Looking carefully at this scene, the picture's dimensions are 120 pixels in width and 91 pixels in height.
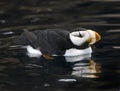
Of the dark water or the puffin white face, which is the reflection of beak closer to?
the puffin white face

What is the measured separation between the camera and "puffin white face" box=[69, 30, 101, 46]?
10703 millimetres

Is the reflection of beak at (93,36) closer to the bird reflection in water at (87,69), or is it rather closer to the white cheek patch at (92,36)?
the white cheek patch at (92,36)

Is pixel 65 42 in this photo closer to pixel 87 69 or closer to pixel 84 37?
pixel 84 37

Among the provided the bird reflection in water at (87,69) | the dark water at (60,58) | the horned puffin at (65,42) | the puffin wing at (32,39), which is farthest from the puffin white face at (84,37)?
the puffin wing at (32,39)

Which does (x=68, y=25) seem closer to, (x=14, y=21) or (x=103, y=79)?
(x=14, y=21)

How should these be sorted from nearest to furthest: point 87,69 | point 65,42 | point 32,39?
1. point 87,69
2. point 65,42
3. point 32,39

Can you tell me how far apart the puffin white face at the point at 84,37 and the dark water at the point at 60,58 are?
31 cm

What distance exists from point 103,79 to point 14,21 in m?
4.90

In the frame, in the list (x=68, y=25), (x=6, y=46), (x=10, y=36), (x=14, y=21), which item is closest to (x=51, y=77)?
(x=6, y=46)

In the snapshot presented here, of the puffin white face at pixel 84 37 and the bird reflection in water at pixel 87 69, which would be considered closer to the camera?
the bird reflection in water at pixel 87 69

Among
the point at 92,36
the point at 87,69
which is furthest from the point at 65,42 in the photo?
the point at 87,69

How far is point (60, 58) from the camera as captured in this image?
1071cm

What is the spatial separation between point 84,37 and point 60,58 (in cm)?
57

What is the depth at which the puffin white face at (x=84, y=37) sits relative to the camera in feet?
35.1
